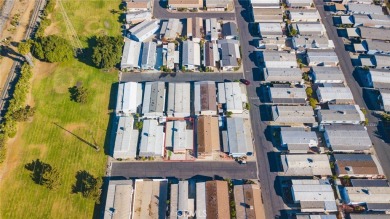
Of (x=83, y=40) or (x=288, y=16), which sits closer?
(x=83, y=40)

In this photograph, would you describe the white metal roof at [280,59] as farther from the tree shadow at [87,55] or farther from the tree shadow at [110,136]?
the tree shadow at [87,55]

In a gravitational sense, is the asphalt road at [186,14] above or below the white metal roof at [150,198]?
above

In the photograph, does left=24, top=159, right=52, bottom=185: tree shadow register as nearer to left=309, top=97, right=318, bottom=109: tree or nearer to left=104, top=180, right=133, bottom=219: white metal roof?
left=104, top=180, right=133, bottom=219: white metal roof

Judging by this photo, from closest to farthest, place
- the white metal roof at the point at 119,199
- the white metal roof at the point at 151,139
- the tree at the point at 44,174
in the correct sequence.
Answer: the white metal roof at the point at 119,199, the tree at the point at 44,174, the white metal roof at the point at 151,139

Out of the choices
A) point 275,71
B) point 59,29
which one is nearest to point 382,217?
point 275,71

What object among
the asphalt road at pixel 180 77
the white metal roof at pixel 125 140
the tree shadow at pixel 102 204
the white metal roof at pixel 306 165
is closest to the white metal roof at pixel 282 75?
the asphalt road at pixel 180 77

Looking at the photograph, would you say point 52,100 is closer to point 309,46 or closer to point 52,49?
point 52,49
